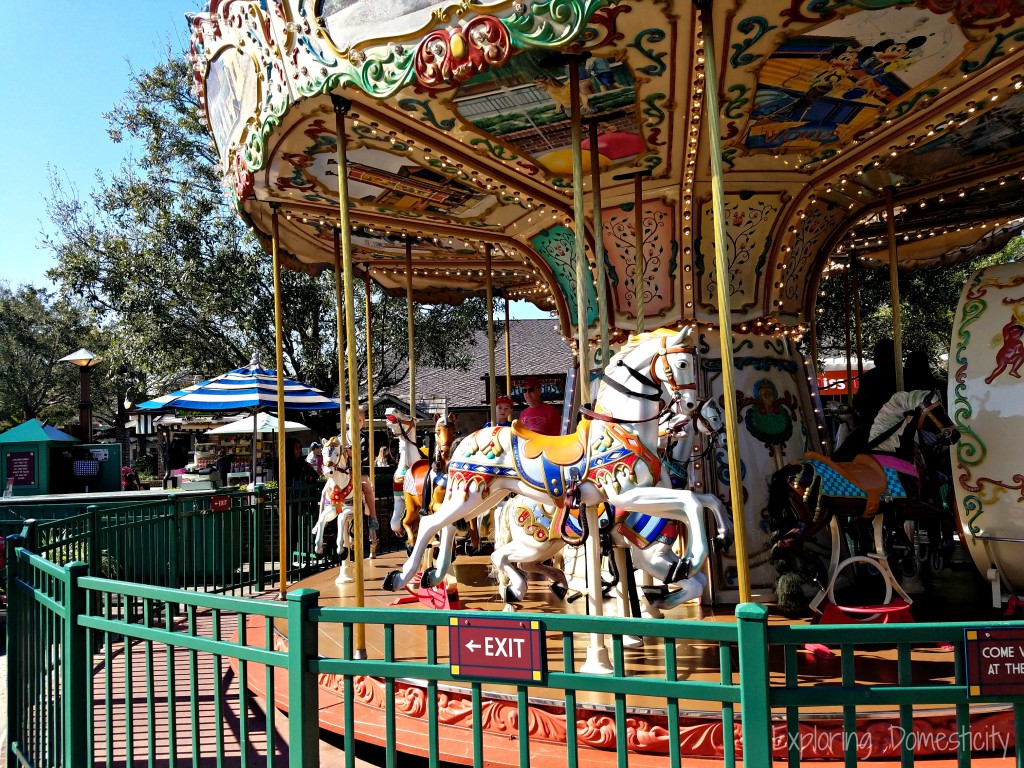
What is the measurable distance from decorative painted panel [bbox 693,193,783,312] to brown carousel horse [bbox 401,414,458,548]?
2.72 meters

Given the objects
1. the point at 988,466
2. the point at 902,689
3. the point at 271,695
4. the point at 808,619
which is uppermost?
the point at 988,466

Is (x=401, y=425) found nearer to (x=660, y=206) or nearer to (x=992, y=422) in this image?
(x=660, y=206)

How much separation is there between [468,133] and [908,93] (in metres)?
3.17

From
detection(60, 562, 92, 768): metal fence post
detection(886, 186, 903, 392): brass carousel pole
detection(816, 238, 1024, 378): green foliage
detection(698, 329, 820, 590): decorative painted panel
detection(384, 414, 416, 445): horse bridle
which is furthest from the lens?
detection(816, 238, 1024, 378): green foliage

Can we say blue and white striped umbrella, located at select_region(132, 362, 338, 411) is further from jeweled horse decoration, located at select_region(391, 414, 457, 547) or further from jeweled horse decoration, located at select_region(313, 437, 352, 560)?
jeweled horse decoration, located at select_region(391, 414, 457, 547)

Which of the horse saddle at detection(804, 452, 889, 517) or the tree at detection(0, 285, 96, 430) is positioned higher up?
the tree at detection(0, 285, 96, 430)

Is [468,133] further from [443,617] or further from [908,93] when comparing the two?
[443,617]

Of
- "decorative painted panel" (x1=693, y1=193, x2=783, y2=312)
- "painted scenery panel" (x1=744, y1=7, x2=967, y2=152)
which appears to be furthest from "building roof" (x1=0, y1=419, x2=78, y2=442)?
"painted scenery panel" (x1=744, y1=7, x2=967, y2=152)

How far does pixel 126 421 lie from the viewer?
3481 cm

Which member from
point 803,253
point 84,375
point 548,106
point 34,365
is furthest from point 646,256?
point 34,365

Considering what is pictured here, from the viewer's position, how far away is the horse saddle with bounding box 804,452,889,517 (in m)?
5.81

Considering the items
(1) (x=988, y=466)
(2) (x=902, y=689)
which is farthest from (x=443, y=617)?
(1) (x=988, y=466)

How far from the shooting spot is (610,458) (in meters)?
4.86

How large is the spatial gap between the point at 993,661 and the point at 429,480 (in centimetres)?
545
